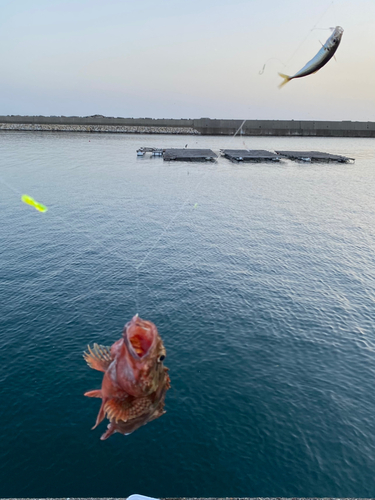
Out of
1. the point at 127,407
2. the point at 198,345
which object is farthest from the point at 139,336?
the point at 198,345

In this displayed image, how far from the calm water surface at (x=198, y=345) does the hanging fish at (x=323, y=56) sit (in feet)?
77.2

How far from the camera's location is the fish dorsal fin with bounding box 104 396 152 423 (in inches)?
320

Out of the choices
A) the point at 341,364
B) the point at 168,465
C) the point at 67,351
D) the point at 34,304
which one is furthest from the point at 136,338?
the point at 34,304

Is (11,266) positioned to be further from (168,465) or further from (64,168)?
(64,168)

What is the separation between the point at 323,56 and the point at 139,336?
13.3 m

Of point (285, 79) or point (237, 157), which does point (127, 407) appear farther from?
point (237, 157)

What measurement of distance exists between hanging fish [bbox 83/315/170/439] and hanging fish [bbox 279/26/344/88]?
1126 centimetres

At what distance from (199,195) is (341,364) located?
2788 inches

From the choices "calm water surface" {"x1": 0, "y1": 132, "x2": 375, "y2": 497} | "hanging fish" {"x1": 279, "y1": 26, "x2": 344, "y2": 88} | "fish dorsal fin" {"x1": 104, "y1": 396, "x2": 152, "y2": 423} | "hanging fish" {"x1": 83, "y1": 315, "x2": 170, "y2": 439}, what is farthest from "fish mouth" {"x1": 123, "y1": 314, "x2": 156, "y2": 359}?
"calm water surface" {"x1": 0, "y1": 132, "x2": 375, "y2": 497}

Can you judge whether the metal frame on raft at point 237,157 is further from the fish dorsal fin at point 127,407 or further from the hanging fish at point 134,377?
the fish dorsal fin at point 127,407

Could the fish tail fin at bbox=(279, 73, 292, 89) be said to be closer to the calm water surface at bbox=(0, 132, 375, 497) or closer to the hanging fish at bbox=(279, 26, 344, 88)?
the hanging fish at bbox=(279, 26, 344, 88)

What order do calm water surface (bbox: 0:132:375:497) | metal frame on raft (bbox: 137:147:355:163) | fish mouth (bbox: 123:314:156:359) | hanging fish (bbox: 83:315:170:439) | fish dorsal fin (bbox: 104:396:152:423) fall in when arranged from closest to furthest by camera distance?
1. fish mouth (bbox: 123:314:156:359)
2. hanging fish (bbox: 83:315:170:439)
3. fish dorsal fin (bbox: 104:396:152:423)
4. calm water surface (bbox: 0:132:375:497)
5. metal frame on raft (bbox: 137:147:355:163)

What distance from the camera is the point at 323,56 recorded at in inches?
547

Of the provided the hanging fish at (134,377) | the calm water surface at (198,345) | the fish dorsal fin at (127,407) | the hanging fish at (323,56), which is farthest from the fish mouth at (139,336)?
the calm water surface at (198,345)
